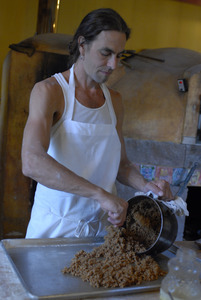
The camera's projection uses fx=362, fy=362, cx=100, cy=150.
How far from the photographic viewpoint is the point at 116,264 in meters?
1.30

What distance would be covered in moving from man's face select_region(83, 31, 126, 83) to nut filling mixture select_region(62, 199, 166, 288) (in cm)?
68

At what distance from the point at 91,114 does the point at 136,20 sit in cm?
418

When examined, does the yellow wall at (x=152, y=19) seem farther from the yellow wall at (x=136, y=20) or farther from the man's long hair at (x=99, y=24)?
the man's long hair at (x=99, y=24)

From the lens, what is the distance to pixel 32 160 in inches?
58.9

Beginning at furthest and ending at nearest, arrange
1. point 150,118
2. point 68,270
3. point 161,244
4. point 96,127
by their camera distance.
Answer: point 150,118 < point 96,127 < point 161,244 < point 68,270

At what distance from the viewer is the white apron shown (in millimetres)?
1705

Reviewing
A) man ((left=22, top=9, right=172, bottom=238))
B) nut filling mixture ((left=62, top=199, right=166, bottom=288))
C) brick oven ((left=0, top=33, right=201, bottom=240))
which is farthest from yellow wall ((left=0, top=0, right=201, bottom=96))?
nut filling mixture ((left=62, top=199, right=166, bottom=288))

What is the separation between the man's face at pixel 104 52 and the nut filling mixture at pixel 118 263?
68 cm

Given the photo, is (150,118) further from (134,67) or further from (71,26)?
(71,26)

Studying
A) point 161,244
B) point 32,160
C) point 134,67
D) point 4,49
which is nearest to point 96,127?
point 32,160

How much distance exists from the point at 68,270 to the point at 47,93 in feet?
2.59

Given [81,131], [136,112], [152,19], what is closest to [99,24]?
[81,131]

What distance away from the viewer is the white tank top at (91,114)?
1767mm

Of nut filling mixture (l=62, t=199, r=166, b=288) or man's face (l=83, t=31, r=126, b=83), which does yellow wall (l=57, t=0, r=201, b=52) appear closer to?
man's face (l=83, t=31, r=126, b=83)
